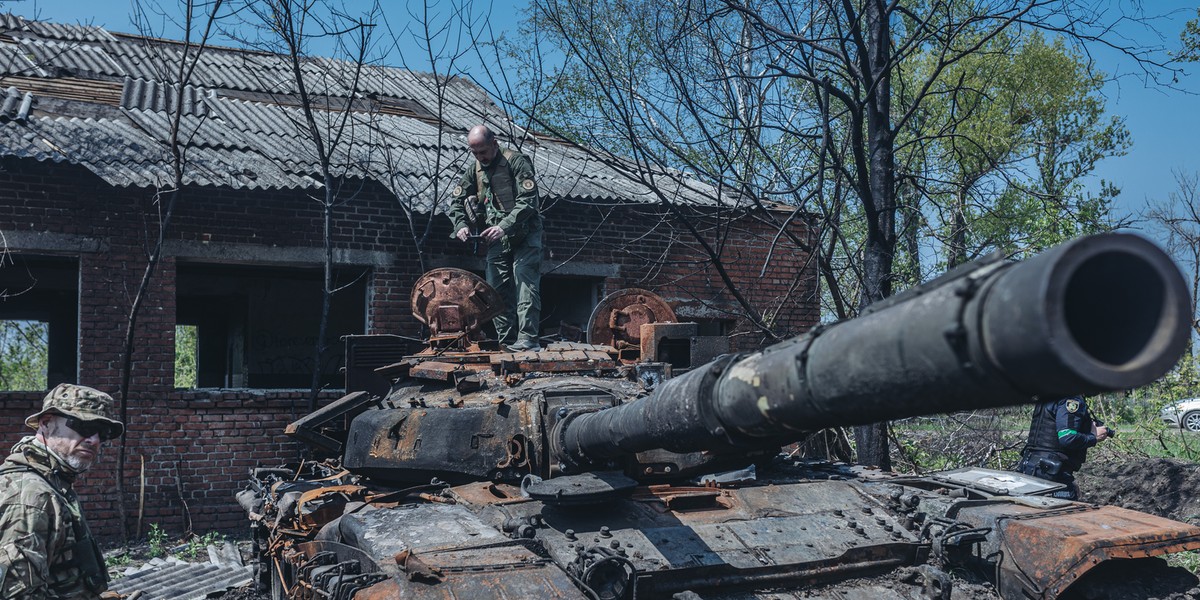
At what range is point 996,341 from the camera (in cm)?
216

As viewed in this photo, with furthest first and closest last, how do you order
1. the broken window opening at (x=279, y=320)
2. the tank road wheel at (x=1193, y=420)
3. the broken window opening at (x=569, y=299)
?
the tank road wheel at (x=1193, y=420) → the broken window opening at (x=279, y=320) → the broken window opening at (x=569, y=299)

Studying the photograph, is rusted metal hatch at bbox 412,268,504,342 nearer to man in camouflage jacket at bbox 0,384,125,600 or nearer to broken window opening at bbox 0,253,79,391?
man in camouflage jacket at bbox 0,384,125,600

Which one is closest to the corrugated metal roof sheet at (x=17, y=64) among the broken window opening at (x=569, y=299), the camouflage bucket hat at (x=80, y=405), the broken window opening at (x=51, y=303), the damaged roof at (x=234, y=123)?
the damaged roof at (x=234, y=123)

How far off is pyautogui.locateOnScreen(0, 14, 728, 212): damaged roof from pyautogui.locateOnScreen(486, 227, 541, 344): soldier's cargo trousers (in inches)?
50.9

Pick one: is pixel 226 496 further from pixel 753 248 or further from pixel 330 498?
pixel 753 248

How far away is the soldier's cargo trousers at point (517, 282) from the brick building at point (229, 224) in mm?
1298

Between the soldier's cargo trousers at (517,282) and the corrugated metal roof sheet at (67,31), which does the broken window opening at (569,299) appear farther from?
the corrugated metal roof sheet at (67,31)

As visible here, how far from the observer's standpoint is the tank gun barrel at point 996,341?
2068mm

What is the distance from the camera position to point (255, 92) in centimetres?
1395

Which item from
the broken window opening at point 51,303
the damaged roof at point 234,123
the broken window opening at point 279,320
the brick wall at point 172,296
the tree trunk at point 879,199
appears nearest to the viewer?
the tree trunk at point 879,199

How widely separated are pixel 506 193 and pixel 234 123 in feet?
16.5

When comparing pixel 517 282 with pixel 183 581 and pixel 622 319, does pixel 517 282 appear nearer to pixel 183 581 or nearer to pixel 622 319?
pixel 622 319

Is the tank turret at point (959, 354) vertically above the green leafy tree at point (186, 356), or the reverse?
the tank turret at point (959, 354)

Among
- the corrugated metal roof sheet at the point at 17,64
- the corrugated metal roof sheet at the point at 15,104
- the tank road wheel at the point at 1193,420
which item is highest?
the corrugated metal roof sheet at the point at 17,64
